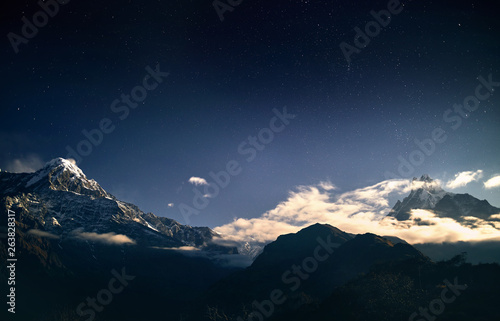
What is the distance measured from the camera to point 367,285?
174750 mm

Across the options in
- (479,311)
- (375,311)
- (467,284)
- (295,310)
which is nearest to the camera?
(479,311)

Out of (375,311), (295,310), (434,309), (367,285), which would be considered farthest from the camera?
(295,310)

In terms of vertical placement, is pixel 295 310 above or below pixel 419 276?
below

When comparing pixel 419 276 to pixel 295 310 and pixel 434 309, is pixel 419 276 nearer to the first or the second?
pixel 434 309

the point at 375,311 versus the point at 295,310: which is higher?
the point at 375,311

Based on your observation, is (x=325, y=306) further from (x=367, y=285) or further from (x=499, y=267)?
(x=499, y=267)

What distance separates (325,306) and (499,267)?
10793 cm

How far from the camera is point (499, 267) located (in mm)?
159000

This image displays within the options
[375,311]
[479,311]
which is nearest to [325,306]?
[375,311]

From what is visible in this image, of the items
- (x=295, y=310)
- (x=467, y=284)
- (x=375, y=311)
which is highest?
(x=467, y=284)

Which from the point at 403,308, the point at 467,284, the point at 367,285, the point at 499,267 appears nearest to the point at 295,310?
the point at 367,285

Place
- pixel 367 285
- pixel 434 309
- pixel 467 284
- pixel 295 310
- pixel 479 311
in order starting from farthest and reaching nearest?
pixel 295 310 → pixel 367 285 → pixel 467 284 → pixel 434 309 → pixel 479 311

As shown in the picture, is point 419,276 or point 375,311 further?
point 419,276

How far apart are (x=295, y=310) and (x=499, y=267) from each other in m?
133
